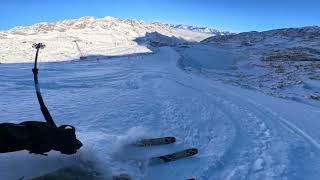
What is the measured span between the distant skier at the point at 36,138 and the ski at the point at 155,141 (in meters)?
2.55

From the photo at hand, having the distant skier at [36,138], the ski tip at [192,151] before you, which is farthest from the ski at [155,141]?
the distant skier at [36,138]

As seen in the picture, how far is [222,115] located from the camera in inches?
601

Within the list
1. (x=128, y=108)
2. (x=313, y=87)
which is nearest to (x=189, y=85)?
(x=128, y=108)

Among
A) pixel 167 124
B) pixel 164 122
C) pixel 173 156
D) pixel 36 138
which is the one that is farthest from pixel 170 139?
pixel 36 138

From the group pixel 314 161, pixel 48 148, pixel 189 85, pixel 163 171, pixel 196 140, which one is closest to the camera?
pixel 48 148

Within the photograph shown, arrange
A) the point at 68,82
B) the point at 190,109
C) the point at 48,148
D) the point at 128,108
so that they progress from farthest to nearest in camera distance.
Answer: the point at 68,82
the point at 190,109
the point at 128,108
the point at 48,148

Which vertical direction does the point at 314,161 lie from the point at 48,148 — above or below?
below

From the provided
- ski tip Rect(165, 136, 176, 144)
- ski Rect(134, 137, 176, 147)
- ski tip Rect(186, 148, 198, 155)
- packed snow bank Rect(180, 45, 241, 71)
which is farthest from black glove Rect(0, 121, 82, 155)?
packed snow bank Rect(180, 45, 241, 71)

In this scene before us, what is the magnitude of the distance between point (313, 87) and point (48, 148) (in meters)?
23.1

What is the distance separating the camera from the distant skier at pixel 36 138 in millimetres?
6875

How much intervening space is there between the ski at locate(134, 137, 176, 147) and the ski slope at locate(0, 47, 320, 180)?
0.64 feet

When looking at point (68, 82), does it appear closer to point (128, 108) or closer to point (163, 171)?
point (128, 108)

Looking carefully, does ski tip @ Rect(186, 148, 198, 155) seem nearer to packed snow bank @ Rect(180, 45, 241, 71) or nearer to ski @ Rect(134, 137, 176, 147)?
ski @ Rect(134, 137, 176, 147)

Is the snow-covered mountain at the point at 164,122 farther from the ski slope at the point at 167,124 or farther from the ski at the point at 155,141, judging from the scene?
the ski at the point at 155,141
